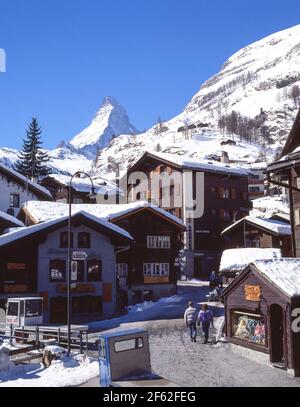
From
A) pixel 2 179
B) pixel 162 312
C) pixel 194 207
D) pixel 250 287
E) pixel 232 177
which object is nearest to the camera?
pixel 250 287

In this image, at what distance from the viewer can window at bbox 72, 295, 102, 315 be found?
3397 centimetres

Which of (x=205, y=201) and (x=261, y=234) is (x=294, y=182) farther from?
(x=205, y=201)

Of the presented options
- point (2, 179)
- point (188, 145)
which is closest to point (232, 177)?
point (2, 179)

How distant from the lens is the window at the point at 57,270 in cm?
3403

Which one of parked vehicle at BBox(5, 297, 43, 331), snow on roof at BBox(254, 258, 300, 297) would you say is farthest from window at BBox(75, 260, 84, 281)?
snow on roof at BBox(254, 258, 300, 297)

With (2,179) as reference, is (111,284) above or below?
below

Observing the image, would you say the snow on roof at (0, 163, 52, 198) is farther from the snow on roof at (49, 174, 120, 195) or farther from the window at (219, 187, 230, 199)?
the window at (219, 187, 230, 199)

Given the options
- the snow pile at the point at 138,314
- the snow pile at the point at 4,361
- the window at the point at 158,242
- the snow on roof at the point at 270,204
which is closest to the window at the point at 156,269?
the window at the point at 158,242

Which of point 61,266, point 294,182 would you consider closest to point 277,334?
point 294,182

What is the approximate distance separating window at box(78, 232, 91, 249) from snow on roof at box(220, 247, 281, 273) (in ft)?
32.8

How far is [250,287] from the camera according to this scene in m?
21.1

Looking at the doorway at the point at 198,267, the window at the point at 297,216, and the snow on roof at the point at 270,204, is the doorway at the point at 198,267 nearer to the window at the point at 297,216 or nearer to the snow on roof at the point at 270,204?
the window at the point at 297,216
